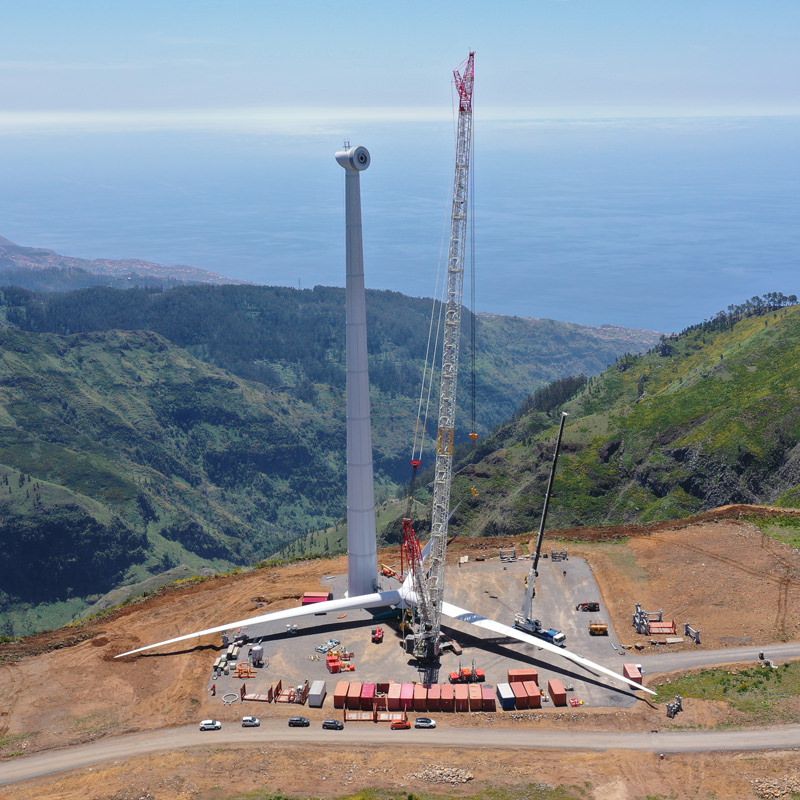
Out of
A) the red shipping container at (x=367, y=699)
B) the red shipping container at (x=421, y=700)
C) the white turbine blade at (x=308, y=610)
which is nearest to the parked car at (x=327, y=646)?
the white turbine blade at (x=308, y=610)

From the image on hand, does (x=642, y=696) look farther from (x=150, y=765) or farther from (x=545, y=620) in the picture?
(x=150, y=765)

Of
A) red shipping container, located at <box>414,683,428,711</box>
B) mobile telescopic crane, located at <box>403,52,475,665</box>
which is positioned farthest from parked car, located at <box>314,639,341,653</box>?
red shipping container, located at <box>414,683,428,711</box>

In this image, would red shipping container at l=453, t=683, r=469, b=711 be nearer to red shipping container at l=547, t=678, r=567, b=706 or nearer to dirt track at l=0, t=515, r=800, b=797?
dirt track at l=0, t=515, r=800, b=797

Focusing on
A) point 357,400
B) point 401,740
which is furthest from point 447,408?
point 401,740

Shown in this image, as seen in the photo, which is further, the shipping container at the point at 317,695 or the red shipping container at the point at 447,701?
the shipping container at the point at 317,695

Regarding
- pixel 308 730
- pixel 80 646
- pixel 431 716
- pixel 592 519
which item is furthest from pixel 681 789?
pixel 592 519

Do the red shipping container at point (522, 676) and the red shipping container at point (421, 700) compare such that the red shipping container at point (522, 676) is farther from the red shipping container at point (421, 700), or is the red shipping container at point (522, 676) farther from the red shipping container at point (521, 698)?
the red shipping container at point (421, 700)
